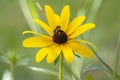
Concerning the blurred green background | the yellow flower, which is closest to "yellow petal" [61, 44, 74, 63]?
the yellow flower

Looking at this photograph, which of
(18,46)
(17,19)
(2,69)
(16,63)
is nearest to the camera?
(16,63)

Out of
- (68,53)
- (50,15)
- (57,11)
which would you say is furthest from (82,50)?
(57,11)

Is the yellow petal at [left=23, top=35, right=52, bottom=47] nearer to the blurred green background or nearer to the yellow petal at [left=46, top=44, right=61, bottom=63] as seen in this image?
the yellow petal at [left=46, top=44, right=61, bottom=63]

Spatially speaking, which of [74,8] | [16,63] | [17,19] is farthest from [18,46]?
[16,63]

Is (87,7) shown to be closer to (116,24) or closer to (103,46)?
(103,46)

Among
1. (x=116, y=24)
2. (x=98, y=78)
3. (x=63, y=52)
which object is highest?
(x=116, y=24)

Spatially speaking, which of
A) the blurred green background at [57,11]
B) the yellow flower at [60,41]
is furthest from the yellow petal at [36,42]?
the blurred green background at [57,11]

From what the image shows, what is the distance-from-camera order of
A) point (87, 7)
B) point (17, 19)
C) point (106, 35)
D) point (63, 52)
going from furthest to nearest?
1. point (17, 19)
2. point (106, 35)
3. point (87, 7)
4. point (63, 52)
